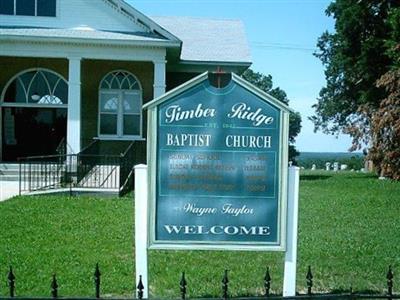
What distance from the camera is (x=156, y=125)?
5824mm

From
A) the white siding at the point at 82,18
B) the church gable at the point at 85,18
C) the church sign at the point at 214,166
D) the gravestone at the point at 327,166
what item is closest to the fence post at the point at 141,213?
the church sign at the point at 214,166

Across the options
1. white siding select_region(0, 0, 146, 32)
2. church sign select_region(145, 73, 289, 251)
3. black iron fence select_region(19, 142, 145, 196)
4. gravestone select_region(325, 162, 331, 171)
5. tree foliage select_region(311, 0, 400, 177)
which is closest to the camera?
church sign select_region(145, 73, 289, 251)

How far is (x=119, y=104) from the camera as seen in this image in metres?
23.8

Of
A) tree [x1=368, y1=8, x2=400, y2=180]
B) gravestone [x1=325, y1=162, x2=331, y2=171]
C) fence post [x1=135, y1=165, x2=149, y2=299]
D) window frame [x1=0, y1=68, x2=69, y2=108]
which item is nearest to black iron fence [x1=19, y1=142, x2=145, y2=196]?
window frame [x1=0, y1=68, x2=69, y2=108]

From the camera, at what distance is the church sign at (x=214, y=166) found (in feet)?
19.0

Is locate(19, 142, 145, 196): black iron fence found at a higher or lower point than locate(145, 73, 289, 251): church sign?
lower

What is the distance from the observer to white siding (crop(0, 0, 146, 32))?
864 inches

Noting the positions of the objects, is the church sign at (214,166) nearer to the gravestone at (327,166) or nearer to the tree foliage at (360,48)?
the tree foliage at (360,48)

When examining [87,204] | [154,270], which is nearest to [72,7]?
[87,204]

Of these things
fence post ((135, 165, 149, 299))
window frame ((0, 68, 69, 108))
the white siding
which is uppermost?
the white siding

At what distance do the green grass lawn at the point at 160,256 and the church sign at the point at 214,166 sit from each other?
1.20m

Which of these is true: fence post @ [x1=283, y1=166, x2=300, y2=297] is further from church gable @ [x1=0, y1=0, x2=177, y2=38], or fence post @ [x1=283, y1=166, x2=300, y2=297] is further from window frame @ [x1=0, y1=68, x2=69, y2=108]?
window frame @ [x1=0, y1=68, x2=69, y2=108]

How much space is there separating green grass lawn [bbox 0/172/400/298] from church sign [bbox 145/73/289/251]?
120cm

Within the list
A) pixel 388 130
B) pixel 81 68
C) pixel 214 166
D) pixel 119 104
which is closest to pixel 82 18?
pixel 81 68
